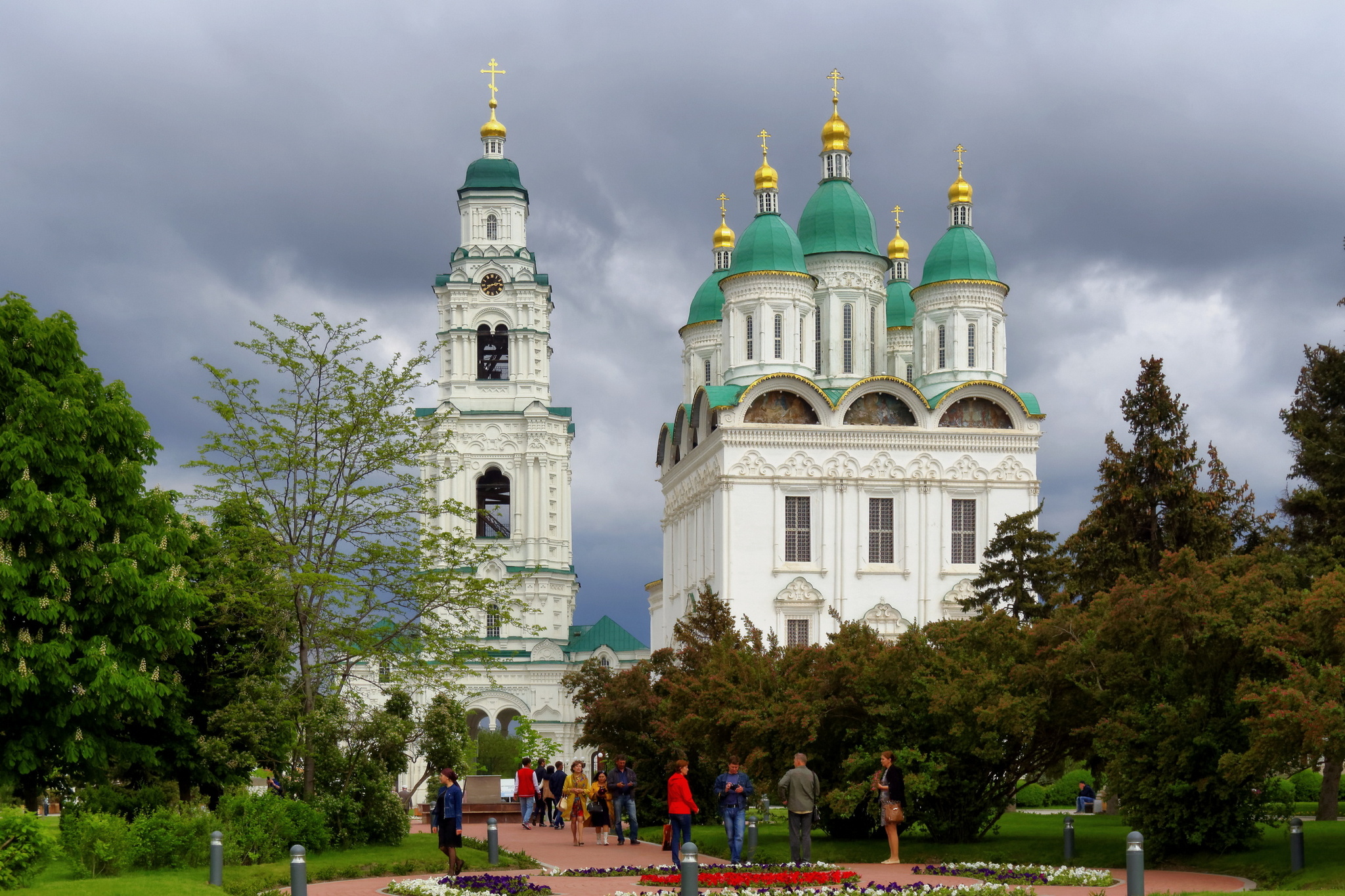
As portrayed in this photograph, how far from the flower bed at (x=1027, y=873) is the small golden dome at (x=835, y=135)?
47.5 meters

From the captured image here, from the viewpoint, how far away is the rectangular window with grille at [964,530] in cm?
5988

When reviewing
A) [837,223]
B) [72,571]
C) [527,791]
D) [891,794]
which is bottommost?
[527,791]

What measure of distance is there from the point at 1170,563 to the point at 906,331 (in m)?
46.4

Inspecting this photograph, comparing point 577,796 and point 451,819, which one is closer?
point 451,819

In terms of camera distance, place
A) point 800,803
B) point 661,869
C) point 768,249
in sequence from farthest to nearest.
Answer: point 768,249 < point 661,869 < point 800,803

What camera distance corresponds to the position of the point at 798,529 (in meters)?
58.8

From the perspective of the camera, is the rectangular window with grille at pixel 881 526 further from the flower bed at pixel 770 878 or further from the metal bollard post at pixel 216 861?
the metal bollard post at pixel 216 861

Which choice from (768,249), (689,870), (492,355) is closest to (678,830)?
(689,870)

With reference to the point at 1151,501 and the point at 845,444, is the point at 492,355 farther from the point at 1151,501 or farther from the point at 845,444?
the point at 1151,501

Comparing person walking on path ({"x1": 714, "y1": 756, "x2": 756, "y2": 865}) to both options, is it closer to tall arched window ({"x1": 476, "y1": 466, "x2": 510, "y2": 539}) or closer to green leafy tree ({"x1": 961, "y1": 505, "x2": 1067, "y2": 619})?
green leafy tree ({"x1": 961, "y1": 505, "x2": 1067, "y2": 619})

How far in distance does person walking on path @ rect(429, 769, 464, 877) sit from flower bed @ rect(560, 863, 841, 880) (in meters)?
1.59

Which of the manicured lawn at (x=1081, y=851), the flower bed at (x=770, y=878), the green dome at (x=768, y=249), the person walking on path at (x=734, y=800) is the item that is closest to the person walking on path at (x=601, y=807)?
the manicured lawn at (x=1081, y=851)

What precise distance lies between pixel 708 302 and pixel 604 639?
61.4 feet

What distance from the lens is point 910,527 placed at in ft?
195
